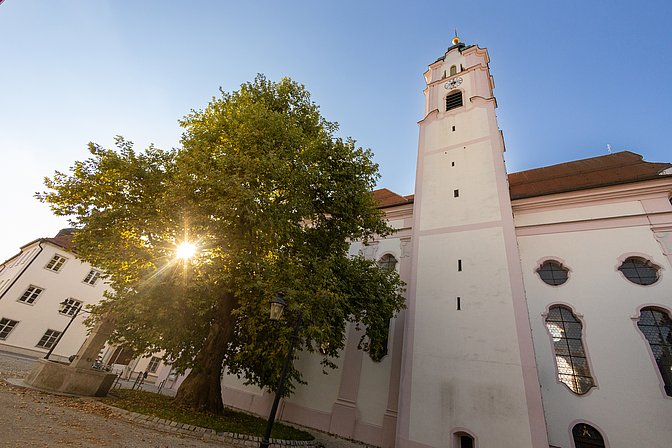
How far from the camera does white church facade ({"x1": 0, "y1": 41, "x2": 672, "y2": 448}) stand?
9.62 m

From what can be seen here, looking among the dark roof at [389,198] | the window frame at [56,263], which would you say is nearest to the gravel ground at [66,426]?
the dark roof at [389,198]

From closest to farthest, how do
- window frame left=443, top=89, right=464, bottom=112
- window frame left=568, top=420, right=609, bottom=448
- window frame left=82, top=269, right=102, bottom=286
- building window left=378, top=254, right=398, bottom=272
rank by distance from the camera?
window frame left=568, top=420, right=609, bottom=448, building window left=378, top=254, right=398, bottom=272, window frame left=443, top=89, right=464, bottom=112, window frame left=82, top=269, right=102, bottom=286

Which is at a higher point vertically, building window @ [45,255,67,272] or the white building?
building window @ [45,255,67,272]

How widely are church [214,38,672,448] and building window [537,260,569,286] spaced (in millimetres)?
71

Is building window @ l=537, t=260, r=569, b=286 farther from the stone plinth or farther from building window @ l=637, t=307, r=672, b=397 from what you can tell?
the stone plinth

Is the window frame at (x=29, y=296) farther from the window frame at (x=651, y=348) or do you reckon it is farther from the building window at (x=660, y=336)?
the building window at (x=660, y=336)

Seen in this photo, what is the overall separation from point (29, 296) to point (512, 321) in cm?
3369

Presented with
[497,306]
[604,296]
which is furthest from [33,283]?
[604,296]

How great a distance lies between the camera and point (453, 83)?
20.9 meters

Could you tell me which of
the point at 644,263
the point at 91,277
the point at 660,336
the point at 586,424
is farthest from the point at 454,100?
the point at 91,277

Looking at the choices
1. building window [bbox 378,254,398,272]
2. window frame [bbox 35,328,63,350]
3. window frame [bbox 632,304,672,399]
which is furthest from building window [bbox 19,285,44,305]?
window frame [bbox 632,304,672,399]

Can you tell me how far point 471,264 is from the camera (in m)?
12.7

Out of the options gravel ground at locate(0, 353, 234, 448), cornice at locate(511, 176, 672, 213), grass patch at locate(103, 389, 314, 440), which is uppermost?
cornice at locate(511, 176, 672, 213)

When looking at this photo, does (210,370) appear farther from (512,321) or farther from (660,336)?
(660,336)
